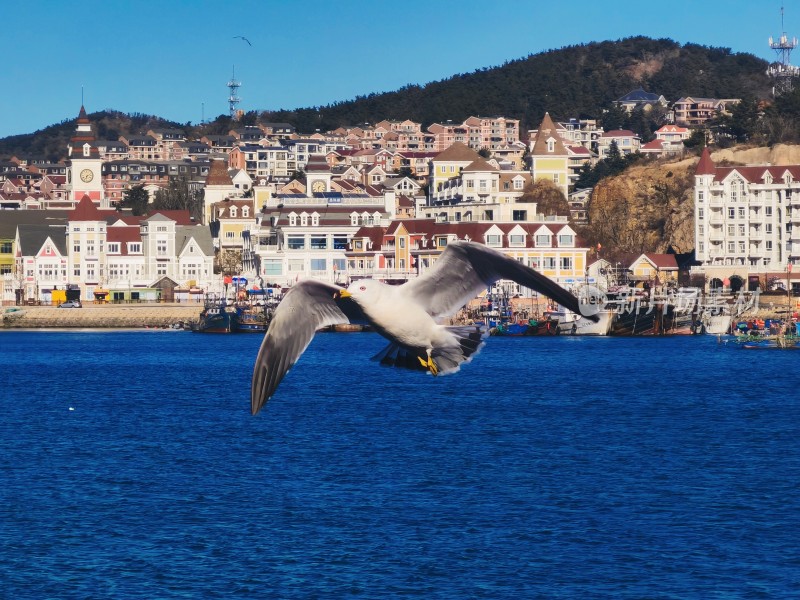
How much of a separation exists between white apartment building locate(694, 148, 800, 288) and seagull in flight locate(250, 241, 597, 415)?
295ft

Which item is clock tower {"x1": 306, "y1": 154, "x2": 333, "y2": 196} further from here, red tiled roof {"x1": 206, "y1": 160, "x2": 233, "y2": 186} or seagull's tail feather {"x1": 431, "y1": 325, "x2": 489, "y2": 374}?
seagull's tail feather {"x1": 431, "y1": 325, "x2": 489, "y2": 374}

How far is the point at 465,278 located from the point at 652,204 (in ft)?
332

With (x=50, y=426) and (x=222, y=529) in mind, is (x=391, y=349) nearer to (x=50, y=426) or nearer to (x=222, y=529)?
(x=222, y=529)

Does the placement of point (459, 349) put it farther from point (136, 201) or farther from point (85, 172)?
point (136, 201)

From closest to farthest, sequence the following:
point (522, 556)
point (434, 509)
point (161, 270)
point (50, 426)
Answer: point (522, 556) → point (434, 509) → point (50, 426) → point (161, 270)

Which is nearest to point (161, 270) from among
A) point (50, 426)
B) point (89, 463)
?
point (50, 426)

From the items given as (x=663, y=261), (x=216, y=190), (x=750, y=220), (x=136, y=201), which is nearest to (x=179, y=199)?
(x=136, y=201)

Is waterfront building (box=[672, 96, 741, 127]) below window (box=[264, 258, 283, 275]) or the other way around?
the other way around

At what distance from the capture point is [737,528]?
110 feet

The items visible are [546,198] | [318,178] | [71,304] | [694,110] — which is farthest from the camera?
[694,110]

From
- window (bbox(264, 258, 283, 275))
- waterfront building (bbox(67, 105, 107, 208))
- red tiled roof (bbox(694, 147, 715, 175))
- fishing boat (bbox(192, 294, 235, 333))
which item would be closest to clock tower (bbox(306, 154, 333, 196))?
window (bbox(264, 258, 283, 275))

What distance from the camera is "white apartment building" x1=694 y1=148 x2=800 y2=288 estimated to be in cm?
10275

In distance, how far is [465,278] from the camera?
1448 cm

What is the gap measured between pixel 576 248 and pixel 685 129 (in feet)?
204
